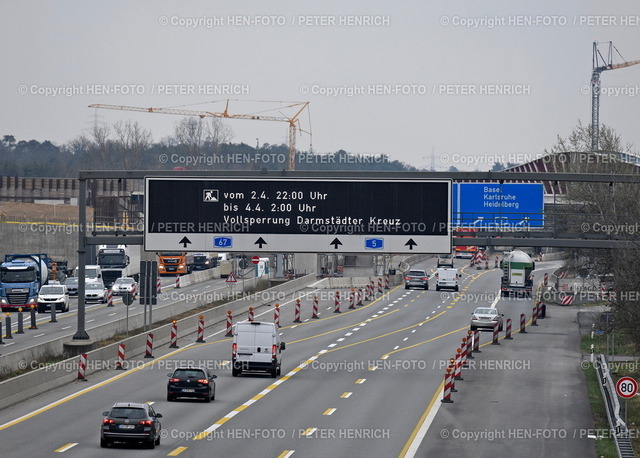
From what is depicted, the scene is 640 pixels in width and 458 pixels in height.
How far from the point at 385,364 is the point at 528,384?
22.4 feet

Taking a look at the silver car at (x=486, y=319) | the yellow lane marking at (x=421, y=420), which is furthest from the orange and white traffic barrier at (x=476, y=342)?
the yellow lane marking at (x=421, y=420)

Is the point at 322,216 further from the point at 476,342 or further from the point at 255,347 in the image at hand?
the point at 476,342

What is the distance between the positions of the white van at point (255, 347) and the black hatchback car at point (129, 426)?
12.9 m

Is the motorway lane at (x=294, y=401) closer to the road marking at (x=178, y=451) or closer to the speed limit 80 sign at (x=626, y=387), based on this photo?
the road marking at (x=178, y=451)

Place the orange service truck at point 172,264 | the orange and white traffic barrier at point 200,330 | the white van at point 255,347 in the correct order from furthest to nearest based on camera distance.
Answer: the orange service truck at point 172,264, the orange and white traffic barrier at point 200,330, the white van at point 255,347

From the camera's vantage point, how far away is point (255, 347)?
3991 cm

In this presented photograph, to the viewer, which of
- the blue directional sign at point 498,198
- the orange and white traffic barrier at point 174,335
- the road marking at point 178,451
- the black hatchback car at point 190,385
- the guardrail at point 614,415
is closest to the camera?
the road marking at point 178,451

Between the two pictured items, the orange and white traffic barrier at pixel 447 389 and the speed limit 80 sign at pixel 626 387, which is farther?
the orange and white traffic barrier at pixel 447 389

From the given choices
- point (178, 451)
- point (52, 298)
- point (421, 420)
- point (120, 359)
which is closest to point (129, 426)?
point (178, 451)

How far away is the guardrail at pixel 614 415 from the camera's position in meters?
26.4

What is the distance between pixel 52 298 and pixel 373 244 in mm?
32098

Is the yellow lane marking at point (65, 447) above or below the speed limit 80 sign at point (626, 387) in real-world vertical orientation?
below

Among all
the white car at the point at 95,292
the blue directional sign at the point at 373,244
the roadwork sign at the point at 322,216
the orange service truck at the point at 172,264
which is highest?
the roadwork sign at the point at 322,216

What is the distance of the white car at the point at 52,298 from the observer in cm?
6475
